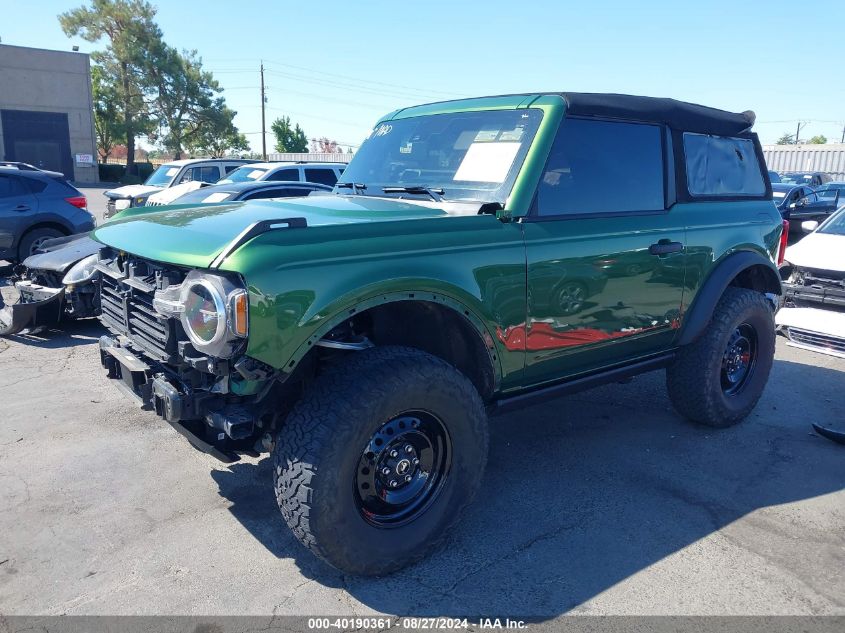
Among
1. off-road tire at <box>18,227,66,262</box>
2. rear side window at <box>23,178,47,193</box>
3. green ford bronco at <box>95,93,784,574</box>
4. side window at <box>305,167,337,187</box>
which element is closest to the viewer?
green ford bronco at <box>95,93,784,574</box>

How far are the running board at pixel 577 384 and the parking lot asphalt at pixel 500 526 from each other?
1.90ft

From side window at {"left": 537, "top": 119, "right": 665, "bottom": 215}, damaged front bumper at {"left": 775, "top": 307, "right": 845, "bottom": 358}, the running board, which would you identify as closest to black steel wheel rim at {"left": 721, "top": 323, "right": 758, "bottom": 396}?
the running board

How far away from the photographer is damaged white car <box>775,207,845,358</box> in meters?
5.40

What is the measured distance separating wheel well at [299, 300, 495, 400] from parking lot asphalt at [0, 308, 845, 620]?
820mm

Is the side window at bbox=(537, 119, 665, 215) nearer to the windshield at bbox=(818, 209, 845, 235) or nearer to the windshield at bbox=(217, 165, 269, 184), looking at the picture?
the windshield at bbox=(818, 209, 845, 235)

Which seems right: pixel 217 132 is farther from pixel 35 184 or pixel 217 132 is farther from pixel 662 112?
pixel 662 112

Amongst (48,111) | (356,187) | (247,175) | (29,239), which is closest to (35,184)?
(29,239)

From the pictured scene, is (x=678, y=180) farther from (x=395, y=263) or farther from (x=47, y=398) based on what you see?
(x=47, y=398)

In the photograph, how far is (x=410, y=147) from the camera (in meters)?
4.11

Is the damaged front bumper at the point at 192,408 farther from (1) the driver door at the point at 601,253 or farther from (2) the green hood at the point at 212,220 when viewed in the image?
(1) the driver door at the point at 601,253

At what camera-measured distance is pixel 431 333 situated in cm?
336

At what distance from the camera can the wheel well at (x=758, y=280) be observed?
4840 millimetres

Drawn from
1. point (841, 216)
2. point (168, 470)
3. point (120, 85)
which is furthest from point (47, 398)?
point (120, 85)

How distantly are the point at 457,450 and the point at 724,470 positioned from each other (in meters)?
2.05
